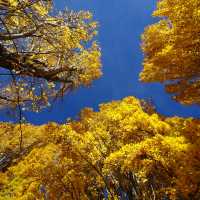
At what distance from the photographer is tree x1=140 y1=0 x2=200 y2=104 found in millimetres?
16486

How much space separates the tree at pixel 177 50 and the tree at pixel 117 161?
5.49ft

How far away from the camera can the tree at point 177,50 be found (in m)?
16.5

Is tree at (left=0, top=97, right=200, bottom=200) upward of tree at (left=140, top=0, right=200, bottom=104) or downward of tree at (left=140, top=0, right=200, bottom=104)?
A: downward

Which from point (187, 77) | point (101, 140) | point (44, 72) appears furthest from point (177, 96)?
point (44, 72)

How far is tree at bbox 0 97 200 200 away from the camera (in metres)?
16.8

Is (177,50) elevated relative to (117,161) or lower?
elevated

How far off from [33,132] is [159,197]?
23979 mm

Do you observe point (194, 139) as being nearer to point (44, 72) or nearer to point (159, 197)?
point (159, 197)

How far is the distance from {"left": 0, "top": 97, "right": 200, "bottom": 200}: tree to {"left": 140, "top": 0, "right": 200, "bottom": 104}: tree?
1673 millimetres

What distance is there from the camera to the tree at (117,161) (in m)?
16.8

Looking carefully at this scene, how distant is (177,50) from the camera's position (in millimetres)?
18781

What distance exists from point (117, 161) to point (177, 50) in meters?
5.43

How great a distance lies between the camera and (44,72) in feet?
23.9

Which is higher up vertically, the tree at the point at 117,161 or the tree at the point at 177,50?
the tree at the point at 177,50
